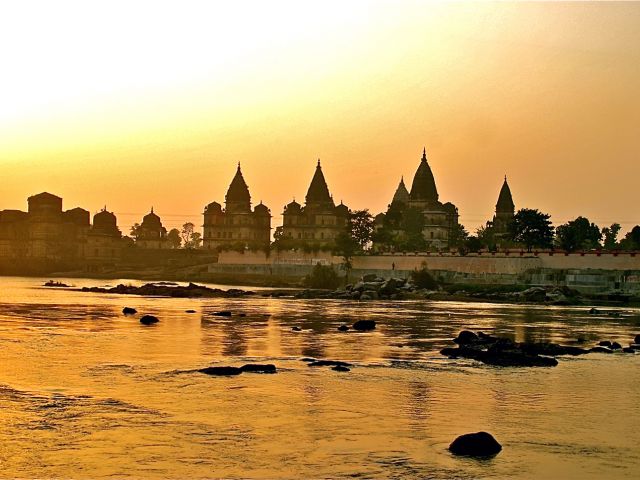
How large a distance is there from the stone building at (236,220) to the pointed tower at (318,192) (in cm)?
1107

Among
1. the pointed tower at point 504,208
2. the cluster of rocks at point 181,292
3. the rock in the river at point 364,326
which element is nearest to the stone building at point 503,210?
the pointed tower at point 504,208

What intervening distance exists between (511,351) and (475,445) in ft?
51.2

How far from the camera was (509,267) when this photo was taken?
89.9 meters

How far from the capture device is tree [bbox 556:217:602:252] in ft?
378

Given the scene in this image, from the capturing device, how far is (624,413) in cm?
2536

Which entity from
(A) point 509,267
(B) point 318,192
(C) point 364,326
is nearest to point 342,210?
(B) point 318,192

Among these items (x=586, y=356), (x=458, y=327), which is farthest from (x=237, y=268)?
(x=586, y=356)

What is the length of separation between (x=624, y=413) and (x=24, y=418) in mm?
14911

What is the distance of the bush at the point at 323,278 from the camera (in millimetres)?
101812

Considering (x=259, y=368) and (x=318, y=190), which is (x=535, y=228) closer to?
(x=318, y=190)

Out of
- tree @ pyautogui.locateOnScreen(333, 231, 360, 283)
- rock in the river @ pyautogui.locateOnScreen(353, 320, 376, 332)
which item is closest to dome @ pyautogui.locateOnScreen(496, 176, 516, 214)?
tree @ pyautogui.locateOnScreen(333, 231, 360, 283)

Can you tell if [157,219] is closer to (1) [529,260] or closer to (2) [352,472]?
→ (1) [529,260]

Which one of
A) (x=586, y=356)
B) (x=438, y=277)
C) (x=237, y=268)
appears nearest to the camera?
(x=586, y=356)

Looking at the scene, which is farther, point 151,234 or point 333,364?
point 151,234
